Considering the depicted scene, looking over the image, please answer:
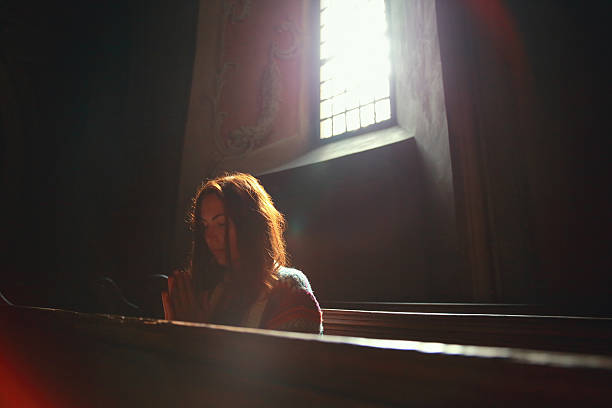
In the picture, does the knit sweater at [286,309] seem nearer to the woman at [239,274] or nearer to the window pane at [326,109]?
the woman at [239,274]

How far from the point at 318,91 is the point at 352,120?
70 cm

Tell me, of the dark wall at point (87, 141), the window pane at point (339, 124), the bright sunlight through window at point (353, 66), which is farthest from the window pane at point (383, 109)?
the dark wall at point (87, 141)

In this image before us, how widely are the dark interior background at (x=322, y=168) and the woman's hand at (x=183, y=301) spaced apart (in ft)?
6.75

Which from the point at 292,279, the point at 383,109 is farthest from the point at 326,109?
the point at 292,279

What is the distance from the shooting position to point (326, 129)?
15.7ft

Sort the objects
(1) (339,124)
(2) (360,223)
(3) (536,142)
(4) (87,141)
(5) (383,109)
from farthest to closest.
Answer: (4) (87,141), (1) (339,124), (5) (383,109), (2) (360,223), (3) (536,142)

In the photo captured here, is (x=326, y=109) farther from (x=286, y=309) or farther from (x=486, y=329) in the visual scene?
(x=286, y=309)

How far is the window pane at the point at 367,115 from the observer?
441 centimetres

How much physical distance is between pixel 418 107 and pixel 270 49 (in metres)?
2.45

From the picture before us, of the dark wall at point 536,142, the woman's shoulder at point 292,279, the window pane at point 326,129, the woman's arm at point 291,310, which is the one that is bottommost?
the woman's arm at point 291,310

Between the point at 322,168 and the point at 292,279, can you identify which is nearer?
the point at 292,279

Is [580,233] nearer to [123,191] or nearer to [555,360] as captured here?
[555,360]

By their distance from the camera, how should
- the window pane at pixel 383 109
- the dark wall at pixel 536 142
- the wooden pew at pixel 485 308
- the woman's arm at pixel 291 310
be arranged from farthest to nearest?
1. the window pane at pixel 383 109
2. the dark wall at pixel 536 142
3. the wooden pew at pixel 485 308
4. the woman's arm at pixel 291 310

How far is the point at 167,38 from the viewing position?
5793 millimetres
